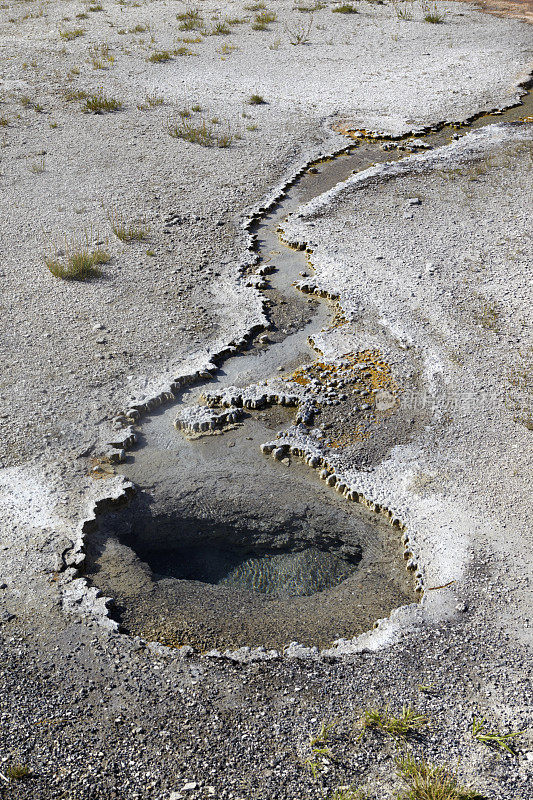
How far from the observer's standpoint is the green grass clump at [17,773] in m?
3.63

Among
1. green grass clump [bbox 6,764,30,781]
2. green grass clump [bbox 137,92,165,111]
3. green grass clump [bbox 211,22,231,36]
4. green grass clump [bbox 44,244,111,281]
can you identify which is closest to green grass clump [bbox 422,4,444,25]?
green grass clump [bbox 211,22,231,36]

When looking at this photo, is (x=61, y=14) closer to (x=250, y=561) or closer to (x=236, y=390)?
(x=236, y=390)

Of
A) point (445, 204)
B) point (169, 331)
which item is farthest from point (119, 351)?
point (445, 204)

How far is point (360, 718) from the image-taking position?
12.8 ft

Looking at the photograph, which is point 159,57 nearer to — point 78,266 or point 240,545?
point 78,266

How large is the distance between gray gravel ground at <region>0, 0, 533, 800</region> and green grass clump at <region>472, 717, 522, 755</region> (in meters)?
0.05

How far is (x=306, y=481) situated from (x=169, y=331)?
245 cm

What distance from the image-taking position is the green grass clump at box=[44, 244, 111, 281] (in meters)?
8.04

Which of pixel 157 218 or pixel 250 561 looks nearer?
pixel 250 561

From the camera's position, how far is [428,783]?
3.49 m

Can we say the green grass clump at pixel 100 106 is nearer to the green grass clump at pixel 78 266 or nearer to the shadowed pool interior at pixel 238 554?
the green grass clump at pixel 78 266

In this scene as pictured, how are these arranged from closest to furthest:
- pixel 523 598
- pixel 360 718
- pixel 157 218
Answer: pixel 360 718 < pixel 523 598 < pixel 157 218

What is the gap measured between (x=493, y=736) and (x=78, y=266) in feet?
20.7

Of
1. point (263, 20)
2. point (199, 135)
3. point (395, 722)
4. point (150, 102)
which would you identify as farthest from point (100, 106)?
point (395, 722)
